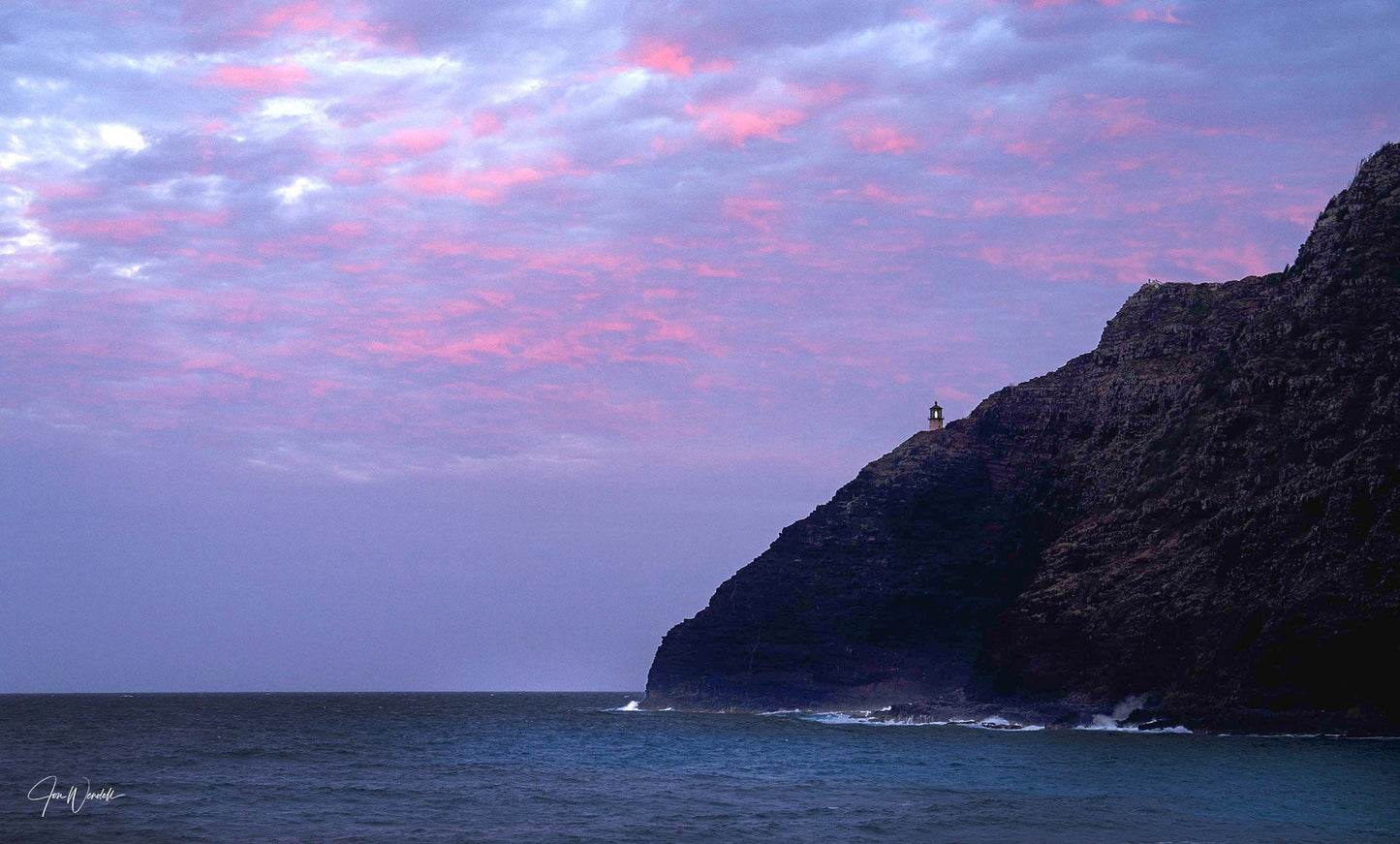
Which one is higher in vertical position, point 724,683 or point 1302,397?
point 1302,397

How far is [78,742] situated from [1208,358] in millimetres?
106615

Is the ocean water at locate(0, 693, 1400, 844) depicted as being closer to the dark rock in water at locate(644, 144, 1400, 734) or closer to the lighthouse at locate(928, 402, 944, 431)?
the dark rock in water at locate(644, 144, 1400, 734)

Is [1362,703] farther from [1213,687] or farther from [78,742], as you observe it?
[78,742]

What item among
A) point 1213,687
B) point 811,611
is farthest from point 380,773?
point 811,611

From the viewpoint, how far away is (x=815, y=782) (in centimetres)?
5781

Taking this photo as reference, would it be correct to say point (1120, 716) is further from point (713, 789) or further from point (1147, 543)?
point (713, 789)

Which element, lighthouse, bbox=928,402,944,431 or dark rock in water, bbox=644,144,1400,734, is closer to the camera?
dark rock in water, bbox=644,144,1400,734

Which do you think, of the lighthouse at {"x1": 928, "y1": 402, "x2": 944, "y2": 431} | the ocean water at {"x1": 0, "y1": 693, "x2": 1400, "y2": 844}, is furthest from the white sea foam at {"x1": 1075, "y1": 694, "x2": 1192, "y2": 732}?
the lighthouse at {"x1": 928, "y1": 402, "x2": 944, "y2": 431}

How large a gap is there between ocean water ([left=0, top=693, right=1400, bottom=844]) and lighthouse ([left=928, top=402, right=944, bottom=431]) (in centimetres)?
6817
